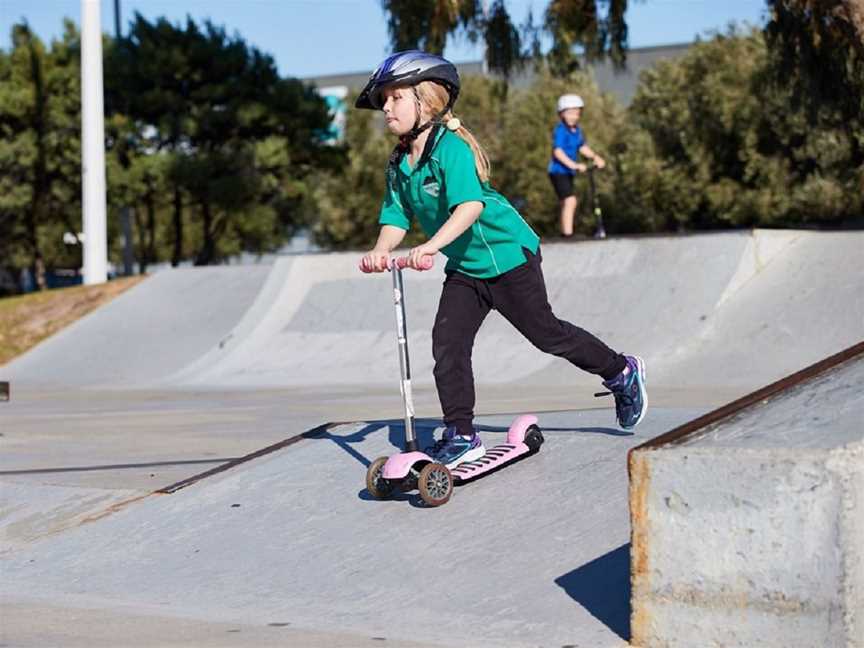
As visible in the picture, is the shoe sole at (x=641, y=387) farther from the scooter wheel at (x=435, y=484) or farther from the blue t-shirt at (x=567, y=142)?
the blue t-shirt at (x=567, y=142)

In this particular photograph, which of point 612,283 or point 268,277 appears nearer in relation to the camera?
point 612,283

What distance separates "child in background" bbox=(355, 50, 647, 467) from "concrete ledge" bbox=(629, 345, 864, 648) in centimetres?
171

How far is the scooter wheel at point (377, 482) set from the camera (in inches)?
216

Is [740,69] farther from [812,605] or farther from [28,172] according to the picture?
[812,605]

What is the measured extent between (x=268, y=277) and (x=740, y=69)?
26128 millimetres

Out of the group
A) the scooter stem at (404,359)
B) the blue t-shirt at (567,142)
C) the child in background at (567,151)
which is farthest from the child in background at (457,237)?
the blue t-shirt at (567,142)

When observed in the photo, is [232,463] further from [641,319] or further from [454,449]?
[641,319]

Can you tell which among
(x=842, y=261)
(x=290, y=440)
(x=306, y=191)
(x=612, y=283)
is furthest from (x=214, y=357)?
(x=306, y=191)

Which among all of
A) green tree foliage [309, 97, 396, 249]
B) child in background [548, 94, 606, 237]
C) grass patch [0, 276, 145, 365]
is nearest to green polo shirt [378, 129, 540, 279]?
child in background [548, 94, 606, 237]

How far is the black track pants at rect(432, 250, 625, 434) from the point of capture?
18.7 feet

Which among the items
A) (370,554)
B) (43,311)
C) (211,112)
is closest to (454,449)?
(370,554)

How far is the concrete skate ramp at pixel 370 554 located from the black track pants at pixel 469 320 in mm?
351

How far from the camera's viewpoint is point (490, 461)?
5711 millimetres

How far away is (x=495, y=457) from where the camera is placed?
574 centimetres
